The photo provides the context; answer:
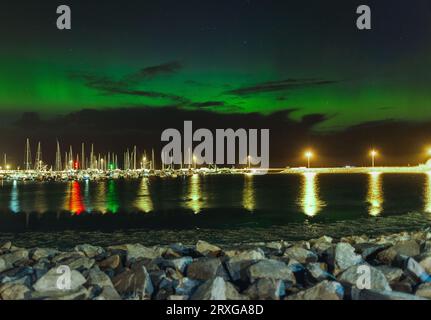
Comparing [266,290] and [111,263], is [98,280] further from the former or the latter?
[266,290]

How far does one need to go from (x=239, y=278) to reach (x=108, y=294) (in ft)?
10.4

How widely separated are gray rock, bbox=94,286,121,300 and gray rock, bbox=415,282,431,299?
6.06 m

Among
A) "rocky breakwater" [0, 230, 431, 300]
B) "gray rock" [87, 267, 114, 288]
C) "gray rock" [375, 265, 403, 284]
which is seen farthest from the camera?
"gray rock" [375, 265, 403, 284]

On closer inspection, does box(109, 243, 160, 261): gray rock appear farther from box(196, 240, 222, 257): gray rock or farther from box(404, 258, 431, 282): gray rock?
box(404, 258, 431, 282): gray rock

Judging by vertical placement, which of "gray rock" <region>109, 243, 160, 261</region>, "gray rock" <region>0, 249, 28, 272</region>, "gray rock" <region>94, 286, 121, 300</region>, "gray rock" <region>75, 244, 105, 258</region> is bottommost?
"gray rock" <region>75, 244, 105, 258</region>

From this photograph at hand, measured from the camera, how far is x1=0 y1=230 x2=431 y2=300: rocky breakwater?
28.9ft

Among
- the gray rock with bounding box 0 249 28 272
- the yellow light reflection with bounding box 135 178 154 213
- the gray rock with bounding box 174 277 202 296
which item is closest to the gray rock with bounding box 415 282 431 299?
the gray rock with bounding box 174 277 202 296

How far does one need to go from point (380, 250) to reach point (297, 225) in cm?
1825

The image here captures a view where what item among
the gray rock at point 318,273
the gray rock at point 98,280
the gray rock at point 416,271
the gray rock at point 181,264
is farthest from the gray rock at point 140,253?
the gray rock at point 416,271

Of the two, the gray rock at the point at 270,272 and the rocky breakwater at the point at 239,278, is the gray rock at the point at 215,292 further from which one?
the gray rock at the point at 270,272

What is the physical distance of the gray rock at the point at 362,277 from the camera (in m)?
9.33

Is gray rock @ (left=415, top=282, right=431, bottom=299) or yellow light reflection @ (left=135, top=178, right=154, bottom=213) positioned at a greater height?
gray rock @ (left=415, top=282, right=431, bottom=299)
